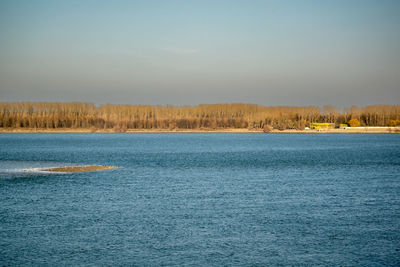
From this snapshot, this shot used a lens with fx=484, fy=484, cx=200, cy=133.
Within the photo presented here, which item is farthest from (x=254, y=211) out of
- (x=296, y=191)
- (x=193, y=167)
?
(x=193, y=167)

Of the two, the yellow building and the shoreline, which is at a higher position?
the yellow building

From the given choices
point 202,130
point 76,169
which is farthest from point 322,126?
point 76,169

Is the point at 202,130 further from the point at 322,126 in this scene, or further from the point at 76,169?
the point at 76,169

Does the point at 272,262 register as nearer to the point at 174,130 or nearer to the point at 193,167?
the point at 193,167

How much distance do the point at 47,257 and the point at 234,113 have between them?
163 m

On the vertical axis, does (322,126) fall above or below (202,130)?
above

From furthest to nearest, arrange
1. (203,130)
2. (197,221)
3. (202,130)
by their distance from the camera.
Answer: (202,130), (203,130), (197,221)

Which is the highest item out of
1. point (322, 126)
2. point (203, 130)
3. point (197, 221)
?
point (322, 126)

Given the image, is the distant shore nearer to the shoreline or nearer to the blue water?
the shoreline

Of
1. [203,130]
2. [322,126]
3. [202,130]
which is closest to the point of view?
[322,126]

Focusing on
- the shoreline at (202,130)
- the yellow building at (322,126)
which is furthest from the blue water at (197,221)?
the yellow building at (322,126)

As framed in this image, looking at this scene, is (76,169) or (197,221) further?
(76,169)

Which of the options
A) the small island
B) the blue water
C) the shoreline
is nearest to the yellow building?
the shoreline

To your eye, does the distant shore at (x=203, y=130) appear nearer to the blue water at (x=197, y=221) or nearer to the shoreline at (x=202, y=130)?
the shoreline at (x=202, y=130)
